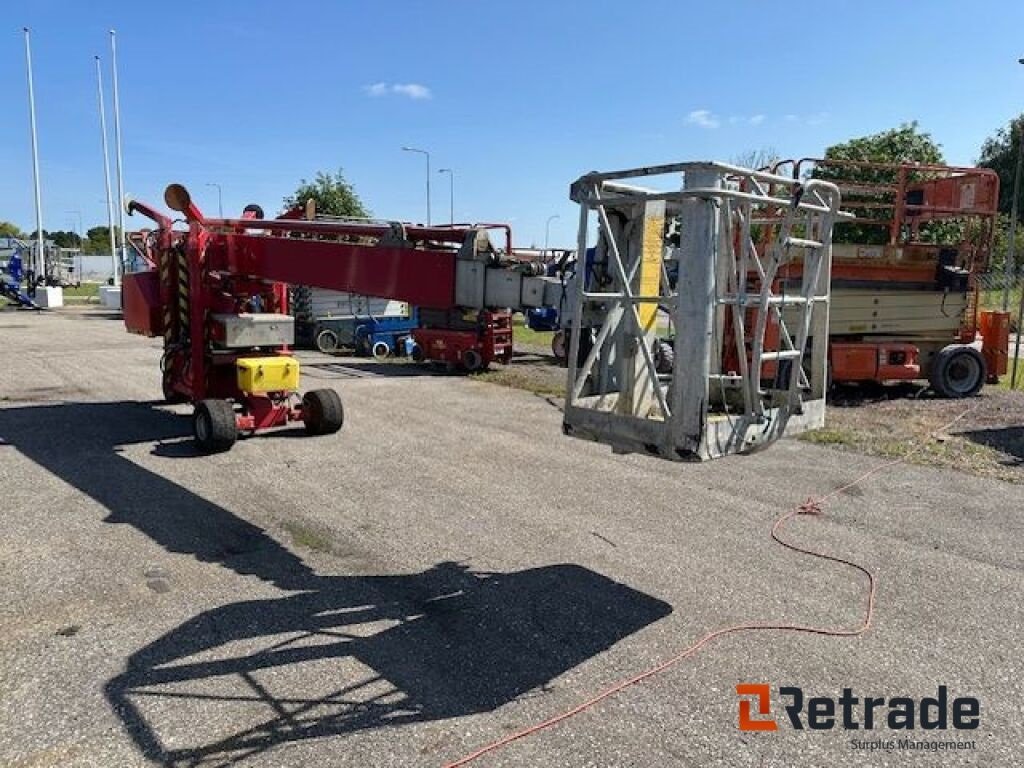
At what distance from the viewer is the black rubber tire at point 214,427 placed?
8.29 metres

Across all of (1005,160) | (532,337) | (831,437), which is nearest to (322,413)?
(831,437)

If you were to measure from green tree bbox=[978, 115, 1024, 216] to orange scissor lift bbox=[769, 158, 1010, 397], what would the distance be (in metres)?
42.9

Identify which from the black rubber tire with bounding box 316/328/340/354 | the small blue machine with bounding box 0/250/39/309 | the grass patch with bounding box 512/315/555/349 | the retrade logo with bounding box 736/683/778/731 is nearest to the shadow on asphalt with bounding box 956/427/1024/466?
the retrade logo with bounding box 736/683/778/731

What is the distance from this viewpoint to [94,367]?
1573 centimetres

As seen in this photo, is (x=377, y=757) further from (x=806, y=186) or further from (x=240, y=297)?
(x=240, y=297)

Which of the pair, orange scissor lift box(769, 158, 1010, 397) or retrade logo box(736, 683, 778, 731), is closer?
retrade logo box(736, 683, 778, 731)

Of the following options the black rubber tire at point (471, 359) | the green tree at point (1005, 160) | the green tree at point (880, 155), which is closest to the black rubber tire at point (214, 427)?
the black rubber tire at point (471, 359)

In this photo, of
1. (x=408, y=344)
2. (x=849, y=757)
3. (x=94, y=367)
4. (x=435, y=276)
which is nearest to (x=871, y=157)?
(x=408, y=344)

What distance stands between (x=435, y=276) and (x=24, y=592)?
10.8 ft

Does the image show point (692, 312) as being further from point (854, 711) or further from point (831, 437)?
point (831, 437)

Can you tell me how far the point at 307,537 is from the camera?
598cm

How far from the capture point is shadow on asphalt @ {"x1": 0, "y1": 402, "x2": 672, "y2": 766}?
141 inches

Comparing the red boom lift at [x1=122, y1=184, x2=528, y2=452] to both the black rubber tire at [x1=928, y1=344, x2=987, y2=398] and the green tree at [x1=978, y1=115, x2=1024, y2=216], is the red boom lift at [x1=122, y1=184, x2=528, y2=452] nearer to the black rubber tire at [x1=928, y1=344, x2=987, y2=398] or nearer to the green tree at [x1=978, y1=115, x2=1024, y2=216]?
the black rubber tire at [x1=928, y1=344, x2=987, y2=398]

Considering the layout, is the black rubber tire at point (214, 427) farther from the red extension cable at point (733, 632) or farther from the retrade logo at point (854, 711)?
the retrade logo at point (854, 711)
